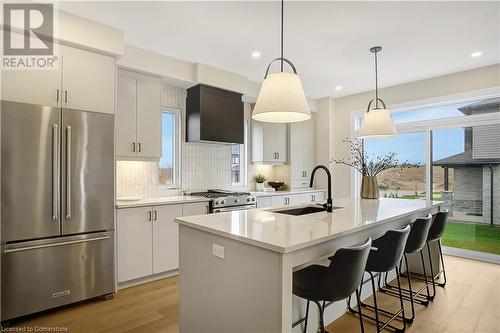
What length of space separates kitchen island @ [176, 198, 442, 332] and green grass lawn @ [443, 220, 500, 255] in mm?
3092

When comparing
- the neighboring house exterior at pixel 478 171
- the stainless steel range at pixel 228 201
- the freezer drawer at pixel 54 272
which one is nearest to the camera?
the freezer drawer at pixel 54 272

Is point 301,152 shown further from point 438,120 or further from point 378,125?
point 378,125

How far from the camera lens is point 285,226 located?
73.9 inches

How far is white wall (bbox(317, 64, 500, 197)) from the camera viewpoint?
407cm

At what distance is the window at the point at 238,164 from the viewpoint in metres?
5.07

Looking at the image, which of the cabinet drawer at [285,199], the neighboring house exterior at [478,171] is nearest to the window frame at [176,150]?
the cabinet drawer at [285,199]

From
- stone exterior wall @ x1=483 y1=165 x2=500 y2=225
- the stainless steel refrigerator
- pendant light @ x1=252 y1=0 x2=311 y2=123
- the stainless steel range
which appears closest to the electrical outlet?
pendant light @ x1=252 y1=0 x2=311 y2=123

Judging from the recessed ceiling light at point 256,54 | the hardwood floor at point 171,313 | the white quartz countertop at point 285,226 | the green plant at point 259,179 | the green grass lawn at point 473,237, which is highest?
the recessed ceiling light at point 256,54

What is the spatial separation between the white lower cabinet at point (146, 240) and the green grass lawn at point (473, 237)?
13.8ft

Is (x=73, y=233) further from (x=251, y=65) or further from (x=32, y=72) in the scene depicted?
(x=251, y=65)

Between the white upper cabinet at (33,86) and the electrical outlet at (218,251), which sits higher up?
the white upper cabinet at (33,86)

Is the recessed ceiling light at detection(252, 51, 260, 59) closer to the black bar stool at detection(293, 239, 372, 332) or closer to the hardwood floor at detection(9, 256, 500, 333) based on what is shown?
the black bar stool at detection(293, 239, 372, 332)

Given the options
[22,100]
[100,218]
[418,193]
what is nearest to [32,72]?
[22,100]

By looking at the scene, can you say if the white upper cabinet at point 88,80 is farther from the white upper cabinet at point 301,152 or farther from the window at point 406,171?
the window at point 406,171
